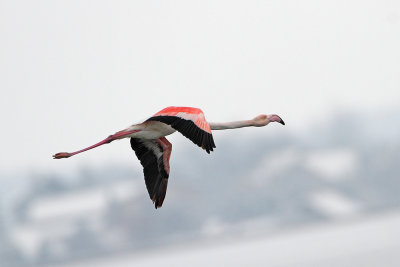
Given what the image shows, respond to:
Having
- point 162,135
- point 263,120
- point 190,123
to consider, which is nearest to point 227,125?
point 263,120

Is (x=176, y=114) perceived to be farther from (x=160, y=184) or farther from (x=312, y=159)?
(x=312, y=159)

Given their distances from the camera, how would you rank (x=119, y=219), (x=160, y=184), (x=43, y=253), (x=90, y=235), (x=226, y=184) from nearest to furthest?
(x=160, y=184)
(x=43, y=253)
(x=90, y=235)
(x=119, y=219)
(x=226, y=184)

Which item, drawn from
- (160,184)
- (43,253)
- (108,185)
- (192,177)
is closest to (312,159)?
(192,177)

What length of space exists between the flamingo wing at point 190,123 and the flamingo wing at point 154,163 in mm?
1945

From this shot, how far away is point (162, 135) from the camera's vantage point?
20969 mm

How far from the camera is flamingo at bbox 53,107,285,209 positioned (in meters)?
18.6

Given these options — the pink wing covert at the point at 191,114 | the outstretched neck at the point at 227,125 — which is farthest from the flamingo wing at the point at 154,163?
the pink wing covert at the point at 191,114

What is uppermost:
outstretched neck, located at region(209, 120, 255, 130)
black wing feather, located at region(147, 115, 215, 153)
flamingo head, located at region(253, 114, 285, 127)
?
flamingo head, located at region(253, 114, 285, 127)

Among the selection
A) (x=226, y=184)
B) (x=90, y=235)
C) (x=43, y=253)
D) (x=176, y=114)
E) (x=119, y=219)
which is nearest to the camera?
(x=176, y=114)

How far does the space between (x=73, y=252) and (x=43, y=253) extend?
7186mm

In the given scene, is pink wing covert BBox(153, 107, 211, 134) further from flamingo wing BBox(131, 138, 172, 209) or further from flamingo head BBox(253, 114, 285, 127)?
flamingo head BBox(253, 114, 285, 127)

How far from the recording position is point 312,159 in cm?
19412

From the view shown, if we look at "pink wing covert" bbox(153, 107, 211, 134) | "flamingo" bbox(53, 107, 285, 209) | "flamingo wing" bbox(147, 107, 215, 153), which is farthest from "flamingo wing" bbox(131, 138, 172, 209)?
"pink wing covert" bbox(153, 107, 211, 134)

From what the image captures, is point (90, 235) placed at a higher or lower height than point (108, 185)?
lower
